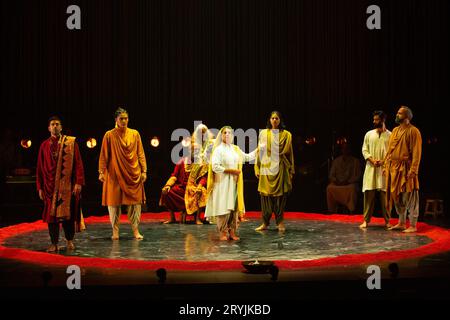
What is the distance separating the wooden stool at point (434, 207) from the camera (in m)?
10.6

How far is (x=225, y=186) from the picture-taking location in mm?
7871

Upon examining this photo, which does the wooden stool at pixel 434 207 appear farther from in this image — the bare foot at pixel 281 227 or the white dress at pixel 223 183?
the white dress at pixel 223 183

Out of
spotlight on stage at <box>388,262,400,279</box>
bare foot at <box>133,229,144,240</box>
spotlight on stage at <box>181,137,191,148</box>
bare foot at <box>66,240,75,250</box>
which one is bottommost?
bare foot at <box>133,229,144,240</box>

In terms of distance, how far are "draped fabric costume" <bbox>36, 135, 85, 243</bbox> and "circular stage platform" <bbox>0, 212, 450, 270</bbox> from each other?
1.34 feet

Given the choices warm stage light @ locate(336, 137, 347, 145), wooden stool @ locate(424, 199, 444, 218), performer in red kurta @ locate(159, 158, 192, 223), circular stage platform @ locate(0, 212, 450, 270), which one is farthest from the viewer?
warm stage light @ locate(336, 137, 347, 145)

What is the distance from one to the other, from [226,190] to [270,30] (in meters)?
6.04

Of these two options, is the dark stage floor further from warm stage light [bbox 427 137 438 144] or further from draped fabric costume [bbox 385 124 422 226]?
warm stage light [bbox 427 137 438 144]

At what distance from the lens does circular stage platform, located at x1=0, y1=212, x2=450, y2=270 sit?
6336 millimetres

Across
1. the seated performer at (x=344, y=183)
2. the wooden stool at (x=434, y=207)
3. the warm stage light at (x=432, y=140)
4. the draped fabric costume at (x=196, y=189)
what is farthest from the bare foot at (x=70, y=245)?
the warm stage light at (x=432, y=140)

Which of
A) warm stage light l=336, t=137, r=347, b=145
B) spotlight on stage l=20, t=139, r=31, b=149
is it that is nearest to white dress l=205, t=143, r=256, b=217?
warm stage light l=336, t=137, r=347, b=145

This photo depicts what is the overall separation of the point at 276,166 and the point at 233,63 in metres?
4.89

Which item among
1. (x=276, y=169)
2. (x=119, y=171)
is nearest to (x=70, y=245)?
(x=119, y=171)

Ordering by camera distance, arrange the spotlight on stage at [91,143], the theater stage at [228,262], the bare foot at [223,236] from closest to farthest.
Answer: the theater stage at [228,262] → the bare foot at [223,236] → the spotlight on stage at [91,143]

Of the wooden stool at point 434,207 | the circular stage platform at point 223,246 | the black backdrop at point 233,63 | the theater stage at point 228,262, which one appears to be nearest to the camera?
the theater stage at point 228,262
